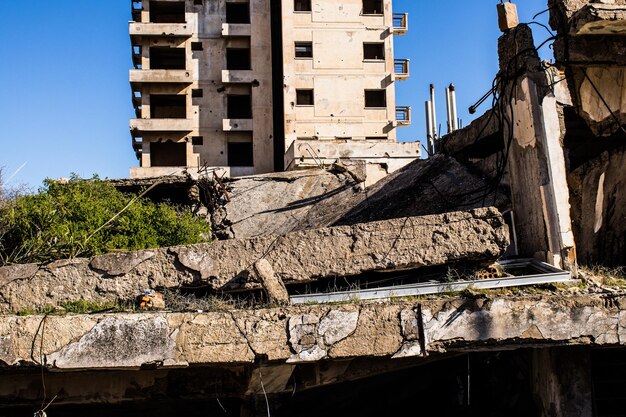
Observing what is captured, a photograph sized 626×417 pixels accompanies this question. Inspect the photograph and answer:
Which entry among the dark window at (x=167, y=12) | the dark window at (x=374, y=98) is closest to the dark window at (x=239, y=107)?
the dark window at (x=167, y=12)

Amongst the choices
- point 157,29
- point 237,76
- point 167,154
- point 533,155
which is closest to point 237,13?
point 237,76

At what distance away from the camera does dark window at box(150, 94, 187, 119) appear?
33.8 m

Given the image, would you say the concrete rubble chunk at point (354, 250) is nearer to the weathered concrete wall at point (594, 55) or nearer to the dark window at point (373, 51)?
the weathered concrete wall at point (594, 55)

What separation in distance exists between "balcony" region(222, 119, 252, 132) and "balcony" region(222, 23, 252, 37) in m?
3.87

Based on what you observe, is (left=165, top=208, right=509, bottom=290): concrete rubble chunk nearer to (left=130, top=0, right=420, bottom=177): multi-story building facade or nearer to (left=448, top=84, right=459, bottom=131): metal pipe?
(left=448, top=84, right=459, bottom=131): metal pipe

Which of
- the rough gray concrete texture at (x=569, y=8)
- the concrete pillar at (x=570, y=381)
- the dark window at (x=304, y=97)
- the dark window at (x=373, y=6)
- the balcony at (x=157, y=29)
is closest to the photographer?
the concrete pillar at (x=570, y=381)

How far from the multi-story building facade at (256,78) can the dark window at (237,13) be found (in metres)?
0.05

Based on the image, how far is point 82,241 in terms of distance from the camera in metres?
7.71

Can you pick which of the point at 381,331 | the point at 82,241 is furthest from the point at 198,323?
the point at 82,241

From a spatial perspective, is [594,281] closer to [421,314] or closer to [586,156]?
[421,314]

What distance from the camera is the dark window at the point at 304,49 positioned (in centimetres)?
3151

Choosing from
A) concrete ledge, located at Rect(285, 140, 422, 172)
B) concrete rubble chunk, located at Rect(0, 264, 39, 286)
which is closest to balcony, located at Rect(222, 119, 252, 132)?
concrete ledge, located at Rect(285, 140, 422, 172)

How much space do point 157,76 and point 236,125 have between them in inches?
159

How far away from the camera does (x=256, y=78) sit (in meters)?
32.9
